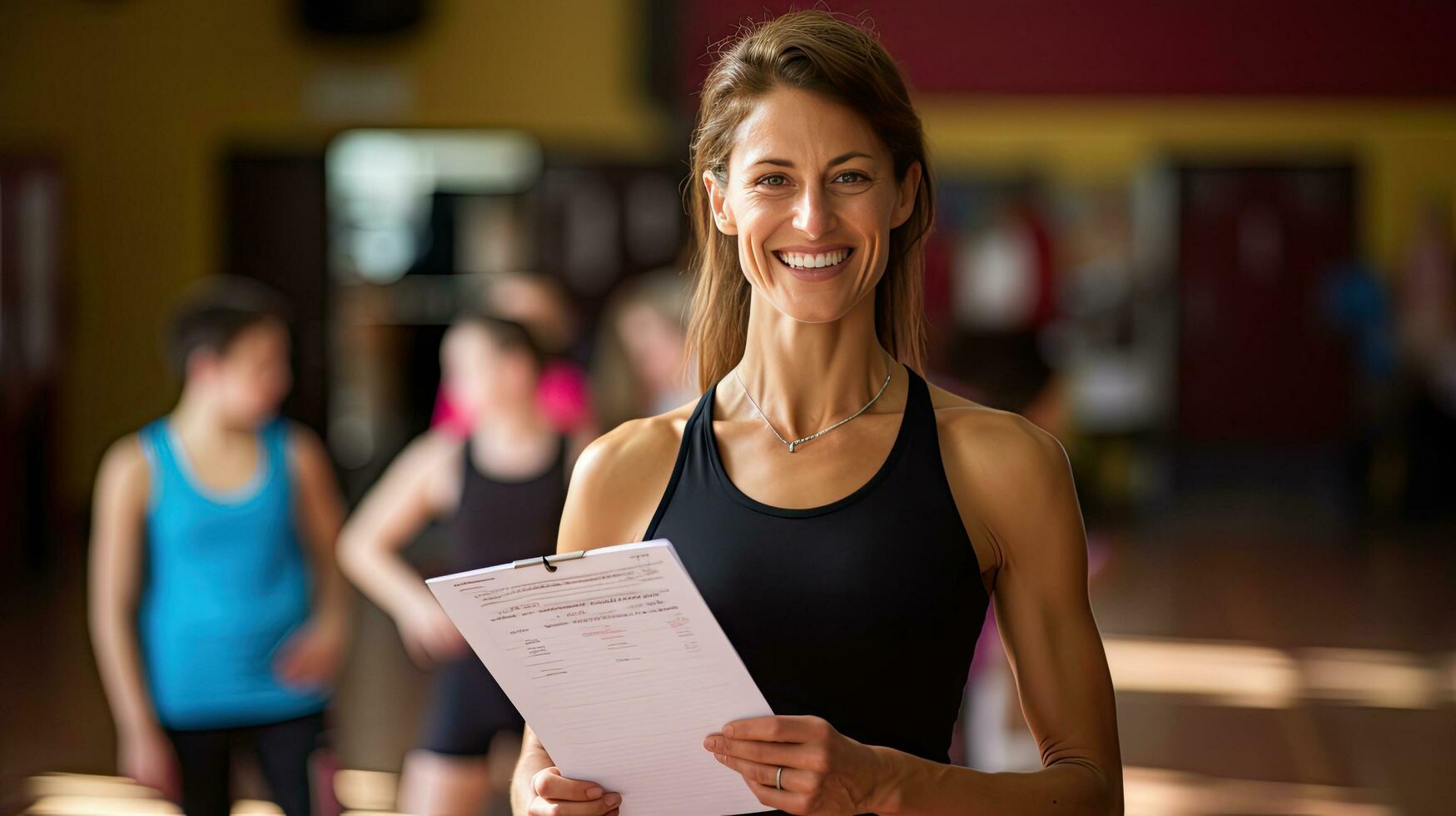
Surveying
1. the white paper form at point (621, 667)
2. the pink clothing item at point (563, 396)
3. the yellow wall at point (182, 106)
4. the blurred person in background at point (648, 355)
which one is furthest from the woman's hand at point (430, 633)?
the yellow wall at point (182, 106)

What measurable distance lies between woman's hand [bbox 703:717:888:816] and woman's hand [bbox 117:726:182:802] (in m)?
2.03

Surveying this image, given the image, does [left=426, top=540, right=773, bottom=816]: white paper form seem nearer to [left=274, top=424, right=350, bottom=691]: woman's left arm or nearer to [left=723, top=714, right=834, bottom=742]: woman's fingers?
[left=723, top=714, right=834, bottom=742]: woman's fingers

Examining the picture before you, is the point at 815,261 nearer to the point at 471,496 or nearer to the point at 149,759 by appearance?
the point at 149,759

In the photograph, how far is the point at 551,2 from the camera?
10531mm

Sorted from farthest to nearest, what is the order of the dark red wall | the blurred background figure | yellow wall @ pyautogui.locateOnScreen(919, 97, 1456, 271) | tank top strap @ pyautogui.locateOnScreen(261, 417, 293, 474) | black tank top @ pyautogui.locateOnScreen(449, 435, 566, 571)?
yellow wall @ pyautogui.locateOnScreen(919, 97, 1456, 271) < the dark red wall < the blurred background figure < black tank top @ pyautogui.locateOnScreen(449, 435, 566, 571) < tank top strap @ pyautogui.locateOnScreen(261, 417, 293, 474)

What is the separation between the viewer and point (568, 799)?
5.06 feet

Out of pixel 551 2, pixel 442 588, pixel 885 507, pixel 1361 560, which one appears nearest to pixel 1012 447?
pixel 885 507

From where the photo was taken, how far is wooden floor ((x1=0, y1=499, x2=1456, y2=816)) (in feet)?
16.5

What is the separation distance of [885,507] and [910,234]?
12.2 inches

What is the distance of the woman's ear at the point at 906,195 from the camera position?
1.61 m

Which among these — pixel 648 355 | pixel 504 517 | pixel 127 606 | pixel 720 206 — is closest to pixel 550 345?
pixel 648 355

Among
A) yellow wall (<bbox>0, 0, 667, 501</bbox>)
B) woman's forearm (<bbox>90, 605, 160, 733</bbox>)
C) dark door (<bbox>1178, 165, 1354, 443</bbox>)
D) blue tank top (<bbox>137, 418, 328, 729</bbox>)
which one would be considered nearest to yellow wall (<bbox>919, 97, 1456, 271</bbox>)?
dark door (<bbox>1178, 165, 1354, 443</bbox>)

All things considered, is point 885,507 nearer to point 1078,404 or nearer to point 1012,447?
point 1012,447

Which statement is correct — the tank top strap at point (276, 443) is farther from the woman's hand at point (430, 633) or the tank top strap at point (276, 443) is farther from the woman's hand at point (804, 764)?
the woman's hand at point (804, 764)
